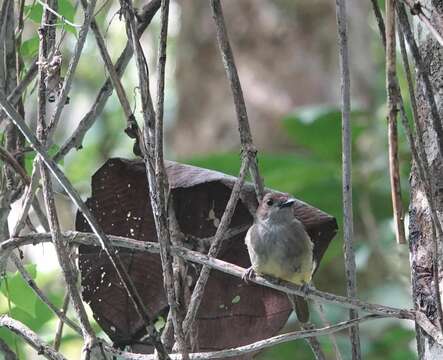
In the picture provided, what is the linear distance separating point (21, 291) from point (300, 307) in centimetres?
93

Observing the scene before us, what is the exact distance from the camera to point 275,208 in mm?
2879

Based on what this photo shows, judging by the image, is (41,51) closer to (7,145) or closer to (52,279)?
(7,145)

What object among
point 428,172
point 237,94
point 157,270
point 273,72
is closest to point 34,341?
point 157,270

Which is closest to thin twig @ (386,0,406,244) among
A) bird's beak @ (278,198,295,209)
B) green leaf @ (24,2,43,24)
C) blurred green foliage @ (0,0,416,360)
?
bird's beak @ (278,198,295,209)

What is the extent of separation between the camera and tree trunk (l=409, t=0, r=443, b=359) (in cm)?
206

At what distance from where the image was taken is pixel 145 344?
104 inches

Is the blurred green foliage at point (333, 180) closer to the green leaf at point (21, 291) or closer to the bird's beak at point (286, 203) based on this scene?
the bird's beak at point (286, 203)

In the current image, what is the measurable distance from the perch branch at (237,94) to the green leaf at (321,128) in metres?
2.52

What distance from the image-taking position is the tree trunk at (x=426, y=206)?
6.77 feet

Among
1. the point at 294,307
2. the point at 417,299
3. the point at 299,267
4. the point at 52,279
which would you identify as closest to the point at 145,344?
the point at 294,307

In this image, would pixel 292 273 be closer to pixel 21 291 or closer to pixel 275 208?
pixel 275 208

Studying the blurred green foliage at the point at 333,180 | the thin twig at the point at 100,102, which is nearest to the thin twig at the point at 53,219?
the thin twig at the point at 100,102

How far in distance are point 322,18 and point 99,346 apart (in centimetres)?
580

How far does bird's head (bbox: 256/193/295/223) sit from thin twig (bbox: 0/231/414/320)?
38cm
